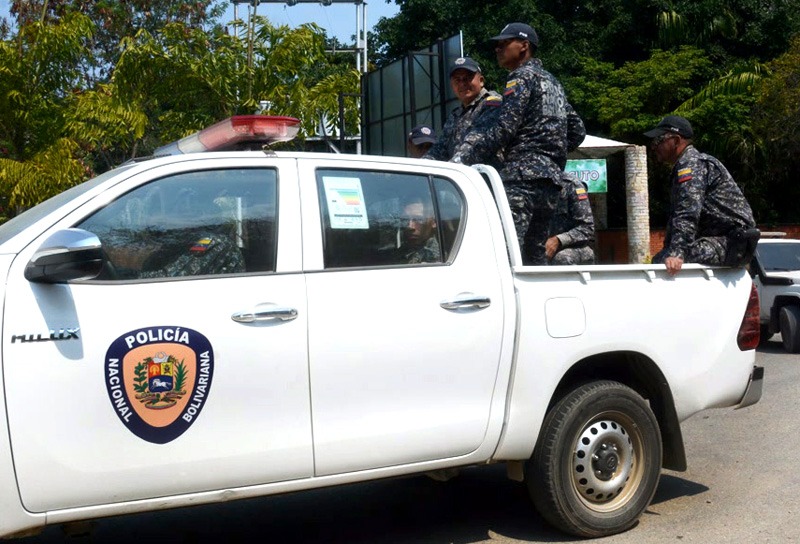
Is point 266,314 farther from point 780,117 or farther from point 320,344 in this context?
point 780,117

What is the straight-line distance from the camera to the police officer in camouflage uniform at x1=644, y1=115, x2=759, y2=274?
19.7 ft

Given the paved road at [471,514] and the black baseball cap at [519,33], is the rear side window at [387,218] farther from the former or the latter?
the black baseball cap at [519,33]

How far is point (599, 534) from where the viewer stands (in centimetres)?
511

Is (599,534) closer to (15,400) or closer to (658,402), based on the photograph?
(658,402)

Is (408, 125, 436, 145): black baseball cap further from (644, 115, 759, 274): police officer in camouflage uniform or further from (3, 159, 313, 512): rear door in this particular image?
(3, 159, 313, 512): rear door

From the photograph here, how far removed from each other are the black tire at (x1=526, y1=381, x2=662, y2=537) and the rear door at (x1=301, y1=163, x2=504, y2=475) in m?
0.45

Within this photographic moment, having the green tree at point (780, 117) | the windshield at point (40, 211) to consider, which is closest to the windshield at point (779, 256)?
the windshield at point (40, 211)

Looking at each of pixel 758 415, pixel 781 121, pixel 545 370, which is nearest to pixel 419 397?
pixel 545 370

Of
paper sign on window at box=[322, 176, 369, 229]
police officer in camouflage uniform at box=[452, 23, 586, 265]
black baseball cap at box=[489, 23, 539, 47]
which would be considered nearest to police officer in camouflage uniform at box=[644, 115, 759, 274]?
police officer in camouflage uniform at box=[452, 23, 586, 265]

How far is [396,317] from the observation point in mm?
4496

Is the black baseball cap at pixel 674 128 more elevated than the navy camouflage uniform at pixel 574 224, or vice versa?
the black baseball cap at pixel 674 128

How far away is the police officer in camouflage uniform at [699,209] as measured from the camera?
6.02m

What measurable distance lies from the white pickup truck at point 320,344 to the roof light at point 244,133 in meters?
0.01

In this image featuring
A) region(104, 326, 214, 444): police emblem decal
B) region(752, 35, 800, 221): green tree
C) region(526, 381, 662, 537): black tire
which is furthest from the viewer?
region(752, 35, 800, 221): green tree
